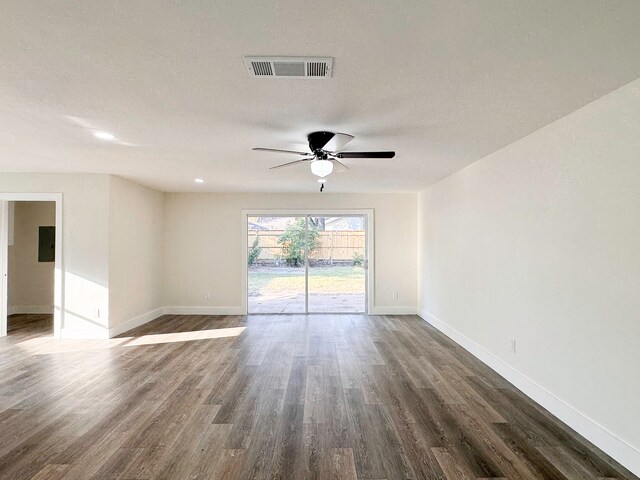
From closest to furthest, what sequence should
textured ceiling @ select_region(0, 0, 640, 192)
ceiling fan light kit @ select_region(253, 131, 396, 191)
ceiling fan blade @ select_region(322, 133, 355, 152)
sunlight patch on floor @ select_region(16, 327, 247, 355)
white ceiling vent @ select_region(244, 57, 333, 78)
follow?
textured ceiling @ select_region(0, 0, 640, 192), white ceiling vent @ select_region(244, 57, 333, 78), ceiling fan blade @ select_region(322, 133, 355, 152), ceiling fan light kit @ select_region(253, 131, 396, 191), sunlight patch on floor @ select_region(16, 327, 247, 355)

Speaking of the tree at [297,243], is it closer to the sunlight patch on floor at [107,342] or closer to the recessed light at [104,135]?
the sunlight patch on floor at [107,342]

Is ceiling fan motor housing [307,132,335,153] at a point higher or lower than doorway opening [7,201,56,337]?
higher

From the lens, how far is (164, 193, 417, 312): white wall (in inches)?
260

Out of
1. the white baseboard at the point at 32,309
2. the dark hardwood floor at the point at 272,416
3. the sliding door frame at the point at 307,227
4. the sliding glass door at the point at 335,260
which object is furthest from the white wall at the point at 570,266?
the white baseboard at the point at 32,309

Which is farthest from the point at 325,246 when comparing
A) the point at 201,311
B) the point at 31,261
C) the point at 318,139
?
the point at 31,261

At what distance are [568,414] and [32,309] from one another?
839 centimetres

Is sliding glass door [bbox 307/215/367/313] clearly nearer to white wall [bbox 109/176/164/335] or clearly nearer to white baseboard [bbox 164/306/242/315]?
white baseboard [bbox 164/306/242/315]

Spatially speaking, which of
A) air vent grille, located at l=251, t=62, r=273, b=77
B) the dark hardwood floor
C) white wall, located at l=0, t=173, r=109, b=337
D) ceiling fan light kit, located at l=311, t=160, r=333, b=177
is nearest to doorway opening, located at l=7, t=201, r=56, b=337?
white wall, located at l=0, t=173, r=109, b=337

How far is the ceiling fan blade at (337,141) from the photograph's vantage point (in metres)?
2.83

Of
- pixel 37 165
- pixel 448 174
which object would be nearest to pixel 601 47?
pixel 448 174

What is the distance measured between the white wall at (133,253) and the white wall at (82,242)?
10 centimetres

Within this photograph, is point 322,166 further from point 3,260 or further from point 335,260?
point 3,260

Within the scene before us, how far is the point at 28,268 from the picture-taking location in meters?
6.57

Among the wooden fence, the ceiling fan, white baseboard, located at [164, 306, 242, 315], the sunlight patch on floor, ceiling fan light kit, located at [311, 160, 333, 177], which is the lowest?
the sunlight patch on floor
